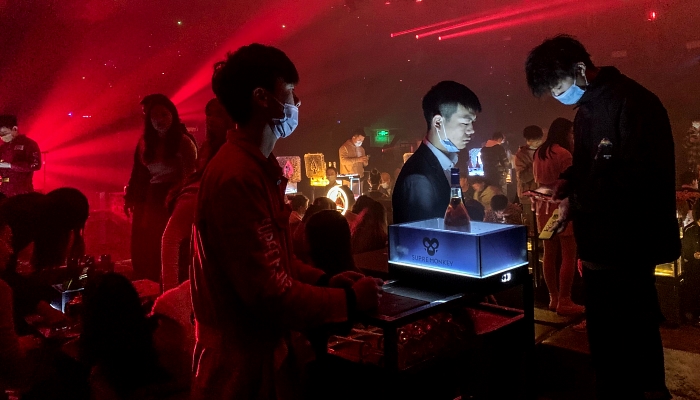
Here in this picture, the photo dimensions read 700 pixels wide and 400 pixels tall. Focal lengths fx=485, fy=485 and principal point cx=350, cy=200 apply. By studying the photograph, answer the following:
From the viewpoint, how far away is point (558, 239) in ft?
16.3

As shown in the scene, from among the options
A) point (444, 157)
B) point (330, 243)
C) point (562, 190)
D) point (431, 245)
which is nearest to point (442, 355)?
point (431, 245)

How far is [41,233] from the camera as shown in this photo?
12.2ft

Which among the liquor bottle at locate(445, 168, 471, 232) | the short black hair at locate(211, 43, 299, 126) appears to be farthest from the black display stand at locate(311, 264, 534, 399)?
the short black hair at locate(211, 43, 299, 126)

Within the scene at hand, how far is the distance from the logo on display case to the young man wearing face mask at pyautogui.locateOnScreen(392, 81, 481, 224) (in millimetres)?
622

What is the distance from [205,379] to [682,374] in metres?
3.38

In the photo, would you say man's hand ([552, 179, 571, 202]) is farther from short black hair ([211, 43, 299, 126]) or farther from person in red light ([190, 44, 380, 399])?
short black hair ([211, 43, 299, 126])

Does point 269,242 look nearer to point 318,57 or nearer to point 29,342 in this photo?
point 29,342

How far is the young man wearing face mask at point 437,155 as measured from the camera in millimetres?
2480

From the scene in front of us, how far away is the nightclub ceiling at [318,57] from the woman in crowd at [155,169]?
6.22m

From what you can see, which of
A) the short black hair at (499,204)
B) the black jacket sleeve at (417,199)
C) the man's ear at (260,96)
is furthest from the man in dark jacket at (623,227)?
the short black hair at (499,204)

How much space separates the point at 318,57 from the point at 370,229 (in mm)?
11297

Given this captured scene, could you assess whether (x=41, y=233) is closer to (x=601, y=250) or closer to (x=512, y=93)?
(x=601, y=250)

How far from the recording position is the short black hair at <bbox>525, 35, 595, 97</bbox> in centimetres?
264

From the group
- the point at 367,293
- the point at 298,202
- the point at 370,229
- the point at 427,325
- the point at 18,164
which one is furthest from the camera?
the point at 18,164
